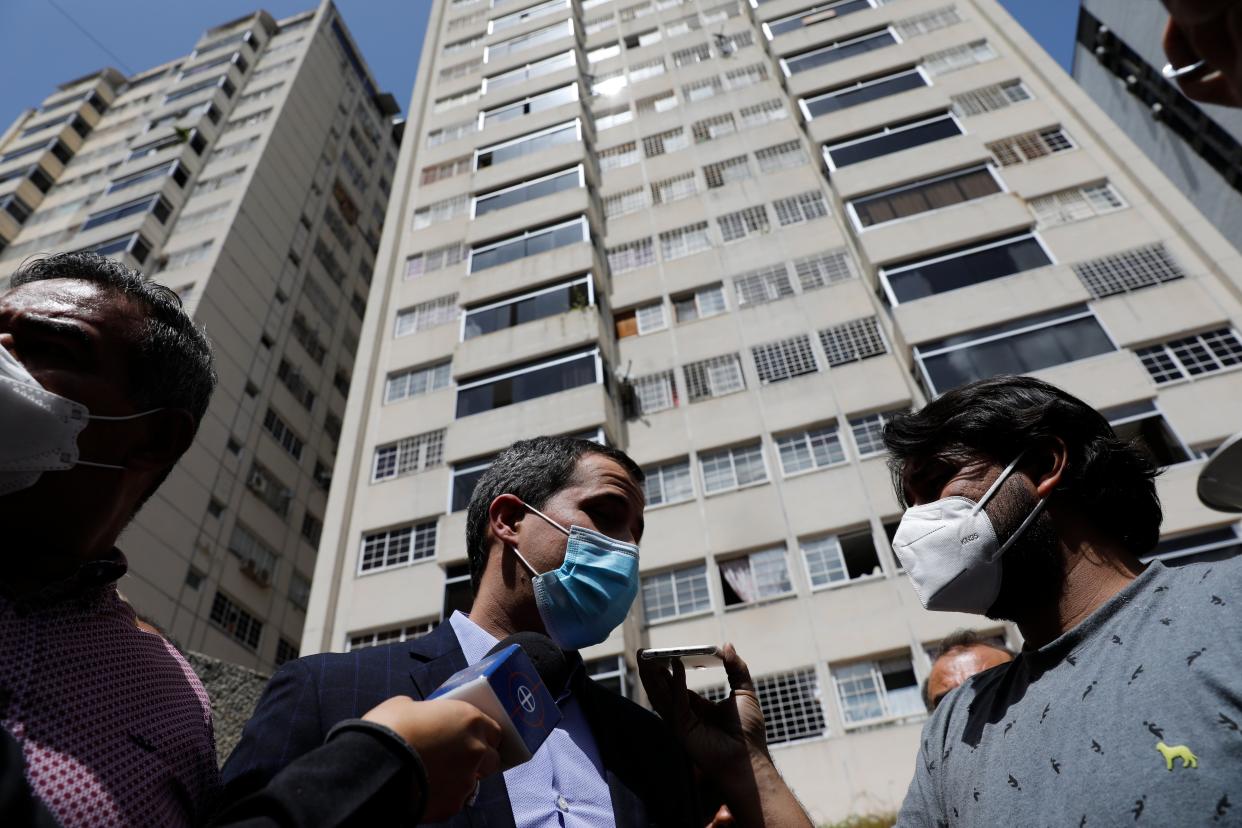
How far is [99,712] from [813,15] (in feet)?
110

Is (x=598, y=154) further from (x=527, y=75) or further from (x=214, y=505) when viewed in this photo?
(x=214, y=505)

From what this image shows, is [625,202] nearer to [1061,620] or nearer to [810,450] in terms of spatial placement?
[810,450]

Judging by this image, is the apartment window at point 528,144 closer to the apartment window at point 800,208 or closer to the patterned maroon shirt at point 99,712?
the apartment window at point 800,208

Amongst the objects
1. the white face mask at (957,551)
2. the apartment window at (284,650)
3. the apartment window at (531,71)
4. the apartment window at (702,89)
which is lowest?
the apartment window at (284,650)

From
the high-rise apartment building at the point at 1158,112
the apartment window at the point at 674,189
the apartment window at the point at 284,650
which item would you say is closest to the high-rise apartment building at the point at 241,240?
the apartment window at the point at 284,650

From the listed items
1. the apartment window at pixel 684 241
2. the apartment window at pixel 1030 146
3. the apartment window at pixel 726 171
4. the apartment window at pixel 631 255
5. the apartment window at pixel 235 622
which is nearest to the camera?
the apartment window at pixel 1030 146

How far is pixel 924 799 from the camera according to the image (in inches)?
101

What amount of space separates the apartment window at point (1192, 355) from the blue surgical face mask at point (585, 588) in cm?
1782

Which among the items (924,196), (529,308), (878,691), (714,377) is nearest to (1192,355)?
(924,196)

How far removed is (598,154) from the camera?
29766 mm

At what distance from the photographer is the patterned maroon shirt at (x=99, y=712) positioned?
4.75 ft

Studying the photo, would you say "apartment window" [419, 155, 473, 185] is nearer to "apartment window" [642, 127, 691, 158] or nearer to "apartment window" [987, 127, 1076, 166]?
"apartment window" [642, 127, 691, 158]

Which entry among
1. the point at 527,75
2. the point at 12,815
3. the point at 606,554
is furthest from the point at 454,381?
the point at 12,815

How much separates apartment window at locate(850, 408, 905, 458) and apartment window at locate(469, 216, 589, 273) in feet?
35.9
